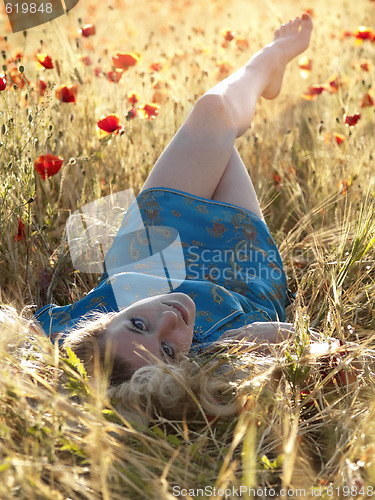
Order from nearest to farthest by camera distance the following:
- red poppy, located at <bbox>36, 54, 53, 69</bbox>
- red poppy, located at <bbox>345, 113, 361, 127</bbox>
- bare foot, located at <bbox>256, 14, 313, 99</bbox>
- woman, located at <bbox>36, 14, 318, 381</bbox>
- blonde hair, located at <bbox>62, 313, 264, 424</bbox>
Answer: blonde hair, located at <bbox>62, 313, 264, 424</bbox> → woman, located at <bbox>36, 14, 318, 381</bbox> → red poppy, located at <bbox>36, 54, 53, 69</bbox> → red poppy, located at <bbox>345, 113, 361, 127</bbox> → bare foot, located at <bbox>256, 14, 313, 99</bbox>

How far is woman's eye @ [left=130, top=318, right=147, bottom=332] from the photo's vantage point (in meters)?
1.60

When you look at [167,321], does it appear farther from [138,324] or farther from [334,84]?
[334,84]

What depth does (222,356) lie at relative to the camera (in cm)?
147

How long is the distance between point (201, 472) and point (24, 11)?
2342mm

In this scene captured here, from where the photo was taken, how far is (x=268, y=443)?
1363 millimetres

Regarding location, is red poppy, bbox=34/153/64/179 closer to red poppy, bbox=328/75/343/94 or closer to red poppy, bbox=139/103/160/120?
red poppy, bbox=139/103/160/120

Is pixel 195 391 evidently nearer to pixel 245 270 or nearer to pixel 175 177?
pixel 245 270

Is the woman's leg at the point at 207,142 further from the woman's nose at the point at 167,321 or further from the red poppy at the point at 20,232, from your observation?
the woman's nose at the point at 167,321

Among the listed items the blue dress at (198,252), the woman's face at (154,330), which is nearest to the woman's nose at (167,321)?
the woman's face at (154,330)

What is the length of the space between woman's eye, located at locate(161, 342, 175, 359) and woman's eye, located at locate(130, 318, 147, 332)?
7 cm

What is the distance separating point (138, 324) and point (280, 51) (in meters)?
1.72

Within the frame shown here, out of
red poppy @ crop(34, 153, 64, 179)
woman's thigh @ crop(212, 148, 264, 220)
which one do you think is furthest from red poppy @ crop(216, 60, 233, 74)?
red poppy @ crop(34, 153, 64, 179)

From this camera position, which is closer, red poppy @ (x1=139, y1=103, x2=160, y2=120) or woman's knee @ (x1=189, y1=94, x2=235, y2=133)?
woman's knee @ (x1=189, y1=94, x2=235, y2=133)

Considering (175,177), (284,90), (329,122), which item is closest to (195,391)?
(175,177)
